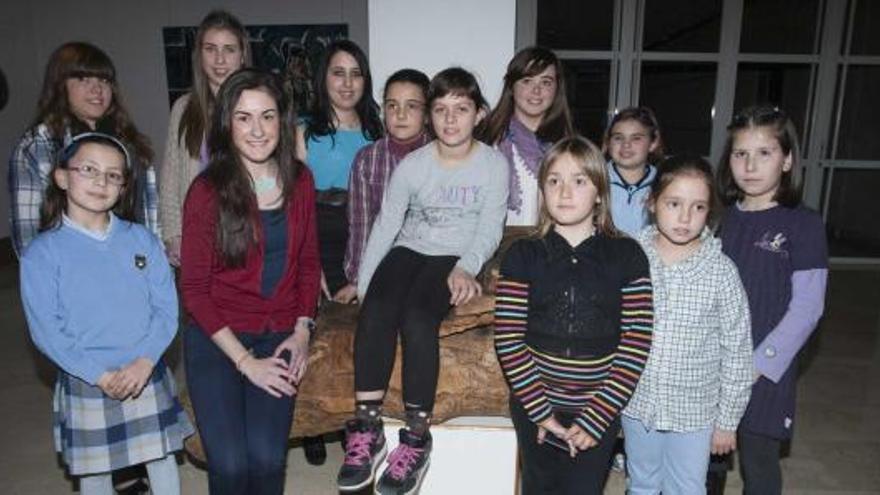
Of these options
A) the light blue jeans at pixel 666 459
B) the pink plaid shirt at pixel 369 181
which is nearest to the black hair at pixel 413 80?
the pink plaid shirt at pixel 369 181

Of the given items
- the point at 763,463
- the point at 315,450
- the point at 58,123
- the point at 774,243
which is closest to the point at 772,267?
the point at 774,243

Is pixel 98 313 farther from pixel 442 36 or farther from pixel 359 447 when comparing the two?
pixel 442 36

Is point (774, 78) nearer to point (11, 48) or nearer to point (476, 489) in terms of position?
point (476, 489)

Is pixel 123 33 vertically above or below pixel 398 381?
above

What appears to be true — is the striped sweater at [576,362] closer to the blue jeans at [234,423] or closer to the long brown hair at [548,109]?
the blue jeans at [234,423]

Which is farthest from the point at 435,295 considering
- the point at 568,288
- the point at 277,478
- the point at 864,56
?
the point at 864,56

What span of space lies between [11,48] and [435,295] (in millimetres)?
7178

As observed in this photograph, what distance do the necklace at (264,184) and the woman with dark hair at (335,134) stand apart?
21.9 inches

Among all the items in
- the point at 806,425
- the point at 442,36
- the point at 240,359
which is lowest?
the point at 806,425

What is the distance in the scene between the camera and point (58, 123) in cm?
257

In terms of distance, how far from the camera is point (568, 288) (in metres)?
1.90

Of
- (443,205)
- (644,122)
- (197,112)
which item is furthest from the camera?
(644,122)

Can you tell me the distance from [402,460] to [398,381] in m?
0.45

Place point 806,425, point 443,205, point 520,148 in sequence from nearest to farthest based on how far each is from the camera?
point 443,205 → point 520,148 → point 806,425
